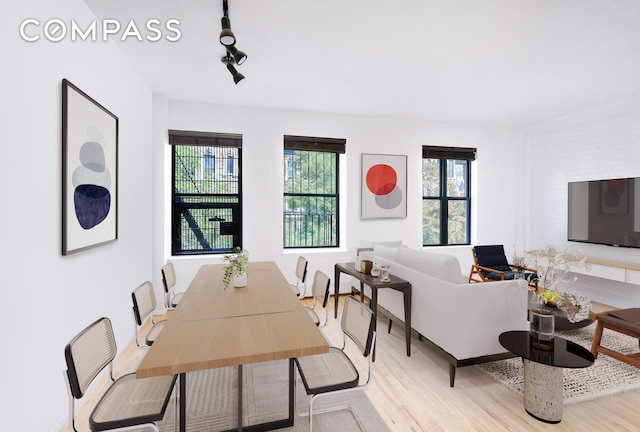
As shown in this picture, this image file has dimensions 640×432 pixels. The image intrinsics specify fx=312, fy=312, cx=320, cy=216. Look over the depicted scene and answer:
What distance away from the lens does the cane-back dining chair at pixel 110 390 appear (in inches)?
54.9

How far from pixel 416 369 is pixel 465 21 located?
2999 mm

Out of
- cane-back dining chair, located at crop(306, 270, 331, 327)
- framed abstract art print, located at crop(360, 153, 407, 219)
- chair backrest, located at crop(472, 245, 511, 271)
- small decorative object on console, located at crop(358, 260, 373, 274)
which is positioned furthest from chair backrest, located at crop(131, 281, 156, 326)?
chair backrest, located at crop(472, 245, 511, 271)

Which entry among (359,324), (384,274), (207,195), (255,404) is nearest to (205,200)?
(207,195)

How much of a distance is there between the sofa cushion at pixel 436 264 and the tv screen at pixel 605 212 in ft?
10.9

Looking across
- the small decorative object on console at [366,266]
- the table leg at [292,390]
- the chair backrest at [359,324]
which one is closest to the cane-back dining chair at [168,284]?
the table leg at [292,390]

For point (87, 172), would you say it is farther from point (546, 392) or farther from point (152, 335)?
point (546, 392)

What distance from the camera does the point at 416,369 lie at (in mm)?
2795

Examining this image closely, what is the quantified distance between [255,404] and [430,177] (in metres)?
4.83

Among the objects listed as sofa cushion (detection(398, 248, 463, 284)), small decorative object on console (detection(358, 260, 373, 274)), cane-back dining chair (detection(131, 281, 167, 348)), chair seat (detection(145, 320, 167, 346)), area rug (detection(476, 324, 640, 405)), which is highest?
sofa cushion (detection(398, 248, 463, 284))

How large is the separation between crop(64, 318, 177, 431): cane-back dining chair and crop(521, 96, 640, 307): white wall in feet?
19.2

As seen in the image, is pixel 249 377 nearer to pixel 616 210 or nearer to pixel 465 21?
pixel 465 21

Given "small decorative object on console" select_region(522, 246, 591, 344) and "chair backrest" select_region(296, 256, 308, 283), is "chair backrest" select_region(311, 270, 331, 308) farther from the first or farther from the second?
"small decorative object on console" select_region(522, 246, 591, 344)

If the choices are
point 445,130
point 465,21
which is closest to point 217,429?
point 465,21

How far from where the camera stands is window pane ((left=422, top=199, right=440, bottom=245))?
578cm
